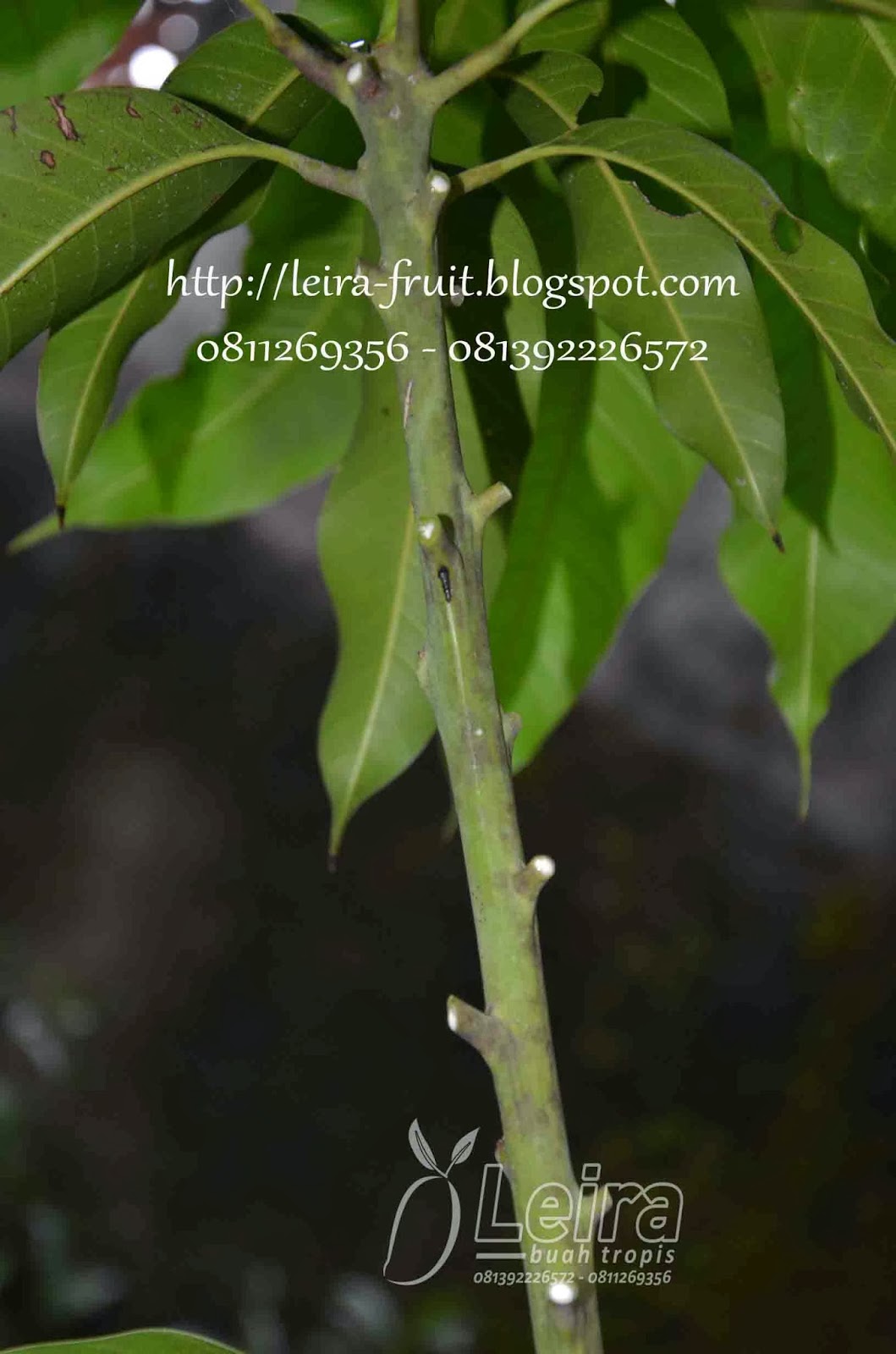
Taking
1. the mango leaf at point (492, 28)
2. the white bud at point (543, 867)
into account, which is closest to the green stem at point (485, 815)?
the white bud at point (543, 867)

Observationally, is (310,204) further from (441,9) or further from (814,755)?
(814,755)

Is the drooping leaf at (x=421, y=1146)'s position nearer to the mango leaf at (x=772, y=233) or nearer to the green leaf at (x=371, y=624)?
the green leaf at (x=371, y=624)

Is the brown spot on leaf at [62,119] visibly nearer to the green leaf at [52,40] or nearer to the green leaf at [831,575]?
the green leaf at [52,40]

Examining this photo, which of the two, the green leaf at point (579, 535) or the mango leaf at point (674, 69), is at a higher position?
the mango leaf at point (674, 69)

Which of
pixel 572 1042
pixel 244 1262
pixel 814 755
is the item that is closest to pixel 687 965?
pixel 572 1042

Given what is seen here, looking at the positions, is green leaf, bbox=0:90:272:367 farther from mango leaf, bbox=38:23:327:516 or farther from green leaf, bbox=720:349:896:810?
green leaf, bbox=720:349:896:810

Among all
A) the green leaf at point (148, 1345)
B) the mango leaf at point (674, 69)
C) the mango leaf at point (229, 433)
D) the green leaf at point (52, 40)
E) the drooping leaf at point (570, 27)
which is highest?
the green leaf at point (52, 40)

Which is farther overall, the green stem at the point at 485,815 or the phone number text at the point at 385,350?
the phone number text at the point at 385,350
